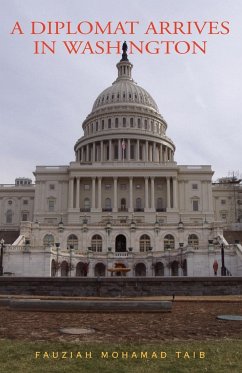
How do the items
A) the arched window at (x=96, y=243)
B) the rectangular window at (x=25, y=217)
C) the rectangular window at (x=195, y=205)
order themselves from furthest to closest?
the rectangular window at (x=25, y=217), the rectangular window at (x=195, y=205), the arched window at (x=96, y=243)

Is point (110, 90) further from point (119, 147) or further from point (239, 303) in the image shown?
point (239, 303)

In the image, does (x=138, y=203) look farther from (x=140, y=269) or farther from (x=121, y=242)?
(x=140, y=269)

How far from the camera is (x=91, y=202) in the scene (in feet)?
346

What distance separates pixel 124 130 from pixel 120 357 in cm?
11846

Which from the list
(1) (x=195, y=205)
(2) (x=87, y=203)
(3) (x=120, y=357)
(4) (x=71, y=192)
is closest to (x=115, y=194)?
(2) (x=87, y=203)

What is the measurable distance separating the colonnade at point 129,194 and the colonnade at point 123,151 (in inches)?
628

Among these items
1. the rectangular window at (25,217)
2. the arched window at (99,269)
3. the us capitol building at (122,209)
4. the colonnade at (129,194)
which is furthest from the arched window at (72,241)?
the rectangular window at (25,217)

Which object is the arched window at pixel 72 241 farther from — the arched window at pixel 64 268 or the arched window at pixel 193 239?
the arched window at pixel 193 239

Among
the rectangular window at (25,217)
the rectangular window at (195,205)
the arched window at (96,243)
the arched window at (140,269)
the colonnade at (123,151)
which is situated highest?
the colonnade at (123,151)

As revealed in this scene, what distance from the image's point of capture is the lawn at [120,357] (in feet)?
29.1

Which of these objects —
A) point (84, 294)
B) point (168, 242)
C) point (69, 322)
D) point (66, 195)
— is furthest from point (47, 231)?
point (69, 322)

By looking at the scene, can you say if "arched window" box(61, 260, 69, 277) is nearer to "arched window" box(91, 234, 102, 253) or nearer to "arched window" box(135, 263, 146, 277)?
"arched window" box(135, 263, 146, 277)

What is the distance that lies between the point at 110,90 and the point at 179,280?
11943 centimetres

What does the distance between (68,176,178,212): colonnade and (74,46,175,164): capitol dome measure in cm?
1337
